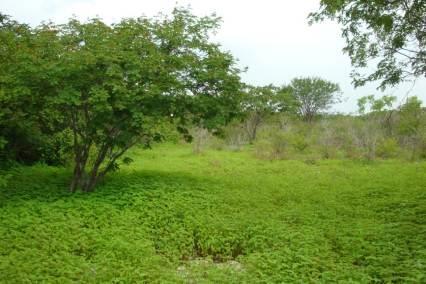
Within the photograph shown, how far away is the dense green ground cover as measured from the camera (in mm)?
5543

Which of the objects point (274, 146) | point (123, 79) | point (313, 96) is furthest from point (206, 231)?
point (313, 96)

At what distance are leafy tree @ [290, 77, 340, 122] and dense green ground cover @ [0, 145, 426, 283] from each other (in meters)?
36.4

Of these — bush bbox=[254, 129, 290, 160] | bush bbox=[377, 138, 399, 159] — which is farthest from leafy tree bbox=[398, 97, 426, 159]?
bush bbox=[254, 129, 290, 160]

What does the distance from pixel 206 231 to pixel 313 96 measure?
42.5 m

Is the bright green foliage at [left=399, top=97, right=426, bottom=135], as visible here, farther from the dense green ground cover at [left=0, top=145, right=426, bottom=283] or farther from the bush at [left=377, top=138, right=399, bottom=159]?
the dense green ground cover at [left=0, top=145, right=426, bottom=283]

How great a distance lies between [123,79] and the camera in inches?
357

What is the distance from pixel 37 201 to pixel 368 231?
6.56 metres

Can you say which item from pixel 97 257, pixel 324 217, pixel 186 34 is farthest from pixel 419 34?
pixel 97 257

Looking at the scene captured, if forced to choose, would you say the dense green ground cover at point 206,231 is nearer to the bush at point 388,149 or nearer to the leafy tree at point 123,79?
the leafy tree at point 123,79

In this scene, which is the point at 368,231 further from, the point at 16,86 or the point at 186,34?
the point at 16,86

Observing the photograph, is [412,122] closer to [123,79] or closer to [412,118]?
[412,118]

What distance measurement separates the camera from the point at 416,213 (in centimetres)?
868

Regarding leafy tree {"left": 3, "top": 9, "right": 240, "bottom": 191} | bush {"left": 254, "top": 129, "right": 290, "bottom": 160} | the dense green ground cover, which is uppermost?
leafy tree {"left": 3, "top": 9, "right": 240, "bottom": 191}

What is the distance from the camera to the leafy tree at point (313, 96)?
155 feet
